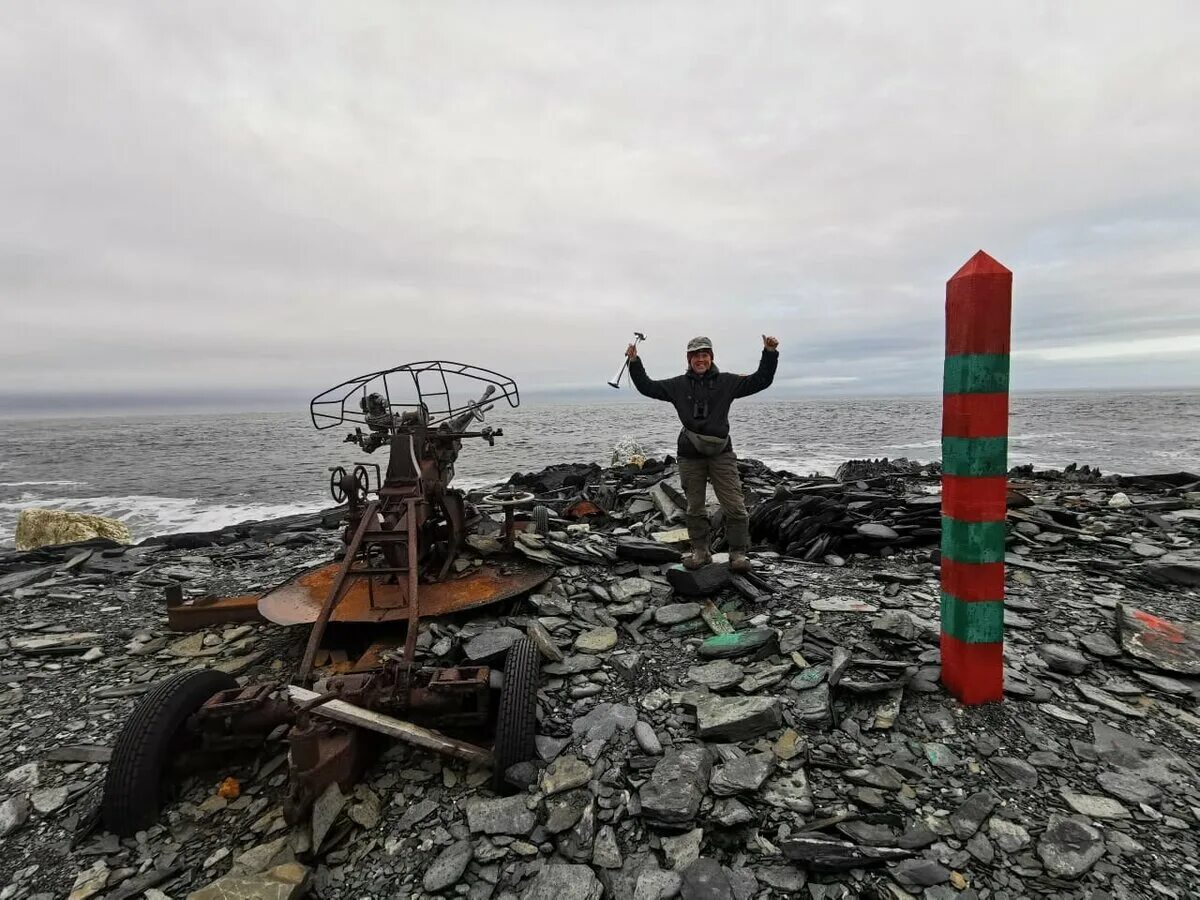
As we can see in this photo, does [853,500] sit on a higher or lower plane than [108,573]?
higher

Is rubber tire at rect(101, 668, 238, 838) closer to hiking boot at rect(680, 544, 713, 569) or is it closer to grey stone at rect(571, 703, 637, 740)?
grey stone at rect(571, 703, 637, 740)

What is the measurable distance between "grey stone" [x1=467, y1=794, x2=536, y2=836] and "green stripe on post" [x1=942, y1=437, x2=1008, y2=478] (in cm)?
267

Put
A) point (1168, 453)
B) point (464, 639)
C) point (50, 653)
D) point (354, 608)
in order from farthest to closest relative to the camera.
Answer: point (1168, 453), point (50, 653), point (354, 608), point (464, 639)

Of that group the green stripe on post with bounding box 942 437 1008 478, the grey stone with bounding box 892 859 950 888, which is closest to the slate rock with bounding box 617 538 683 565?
the green stripe on post with bounding box 942 437 1008 478

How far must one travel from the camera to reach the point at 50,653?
5121 mm

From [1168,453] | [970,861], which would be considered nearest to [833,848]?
[970,861]

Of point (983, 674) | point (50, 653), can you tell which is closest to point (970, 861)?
point (983, 674)

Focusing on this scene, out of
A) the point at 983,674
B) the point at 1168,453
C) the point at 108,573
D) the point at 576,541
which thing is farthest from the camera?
the point at 1168,453

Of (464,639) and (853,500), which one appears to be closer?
(464,639)

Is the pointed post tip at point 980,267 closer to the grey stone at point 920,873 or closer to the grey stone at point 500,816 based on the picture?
the grey stone at point 920,873

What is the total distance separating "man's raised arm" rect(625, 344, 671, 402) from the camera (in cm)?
533

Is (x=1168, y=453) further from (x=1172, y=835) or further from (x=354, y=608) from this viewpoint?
(x=354, y=608)

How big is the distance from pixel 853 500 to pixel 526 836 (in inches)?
257

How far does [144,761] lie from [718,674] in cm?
325
